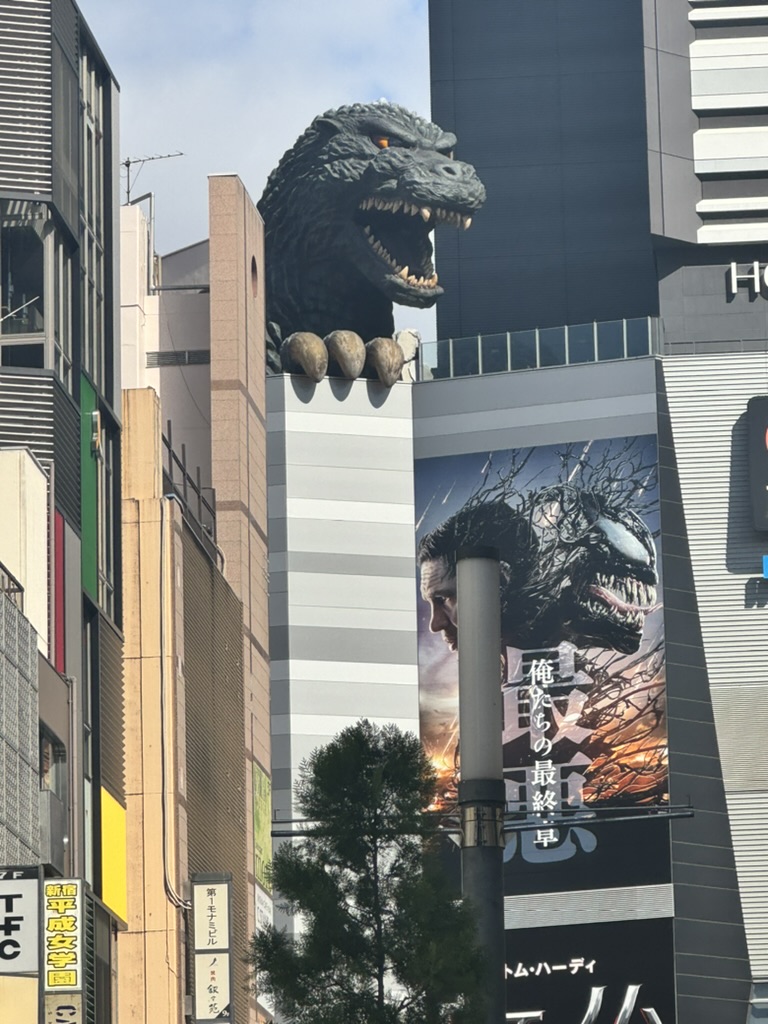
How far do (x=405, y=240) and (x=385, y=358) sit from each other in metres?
6.04

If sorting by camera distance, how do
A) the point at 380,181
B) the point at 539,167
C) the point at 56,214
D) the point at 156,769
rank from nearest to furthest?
the point at 56,214 → the point at 156,769 → the point at 380,181 → the point at 539,167

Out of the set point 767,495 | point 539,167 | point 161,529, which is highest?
point 539,167

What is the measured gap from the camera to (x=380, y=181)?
9069cm

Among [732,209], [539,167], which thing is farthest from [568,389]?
[539,167]

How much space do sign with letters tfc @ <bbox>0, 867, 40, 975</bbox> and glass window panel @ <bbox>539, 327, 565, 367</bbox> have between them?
6727 cm

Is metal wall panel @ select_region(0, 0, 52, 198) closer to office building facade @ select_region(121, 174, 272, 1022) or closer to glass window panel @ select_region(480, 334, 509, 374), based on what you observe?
office building facade @ select_region(121, 174, 272, 1022)

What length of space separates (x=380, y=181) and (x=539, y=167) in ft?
75.0

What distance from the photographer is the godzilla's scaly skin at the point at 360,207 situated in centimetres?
9100

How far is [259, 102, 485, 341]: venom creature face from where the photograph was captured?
91.0 meters

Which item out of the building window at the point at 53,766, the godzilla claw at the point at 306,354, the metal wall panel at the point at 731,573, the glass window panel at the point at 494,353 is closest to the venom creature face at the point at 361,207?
the godzilla claw at the point at 306,354

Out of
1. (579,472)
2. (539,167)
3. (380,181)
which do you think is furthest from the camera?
(539,167)

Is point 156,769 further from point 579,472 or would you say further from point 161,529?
point 579,472

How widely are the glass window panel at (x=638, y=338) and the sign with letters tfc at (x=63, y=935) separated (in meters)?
63.3

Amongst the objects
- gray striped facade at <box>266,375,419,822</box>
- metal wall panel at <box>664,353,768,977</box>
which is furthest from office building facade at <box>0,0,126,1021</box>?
gray striped facade at <box>266,375,419,822</box>
